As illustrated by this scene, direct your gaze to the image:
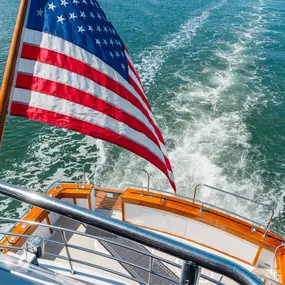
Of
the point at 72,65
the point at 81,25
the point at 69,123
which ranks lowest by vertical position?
the point at 69,123

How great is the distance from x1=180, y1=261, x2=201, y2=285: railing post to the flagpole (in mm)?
2818

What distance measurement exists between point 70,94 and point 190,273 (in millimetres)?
3397

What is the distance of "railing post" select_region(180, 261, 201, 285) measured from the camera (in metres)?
2.07

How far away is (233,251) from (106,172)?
8.66 meters

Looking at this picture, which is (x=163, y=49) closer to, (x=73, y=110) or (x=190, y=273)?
(x=73, y=110)

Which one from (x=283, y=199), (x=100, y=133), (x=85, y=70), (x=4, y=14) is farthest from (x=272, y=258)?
(x=4, y=14)

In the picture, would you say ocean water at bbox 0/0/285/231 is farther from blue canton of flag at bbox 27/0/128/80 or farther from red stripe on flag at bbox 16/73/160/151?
blue canton of flag at bbox 27/0/128/80

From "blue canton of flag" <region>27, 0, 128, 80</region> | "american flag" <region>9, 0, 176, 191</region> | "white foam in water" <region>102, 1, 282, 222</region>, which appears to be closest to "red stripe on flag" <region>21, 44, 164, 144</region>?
"american flag" <region>9, 0, 176, 191</region>

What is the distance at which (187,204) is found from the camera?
6898mm

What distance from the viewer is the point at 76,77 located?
478 cm

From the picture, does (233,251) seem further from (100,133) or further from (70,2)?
(70,2)

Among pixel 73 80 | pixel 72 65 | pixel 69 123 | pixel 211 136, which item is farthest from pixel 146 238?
pixel 211 136

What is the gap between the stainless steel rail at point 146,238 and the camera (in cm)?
193

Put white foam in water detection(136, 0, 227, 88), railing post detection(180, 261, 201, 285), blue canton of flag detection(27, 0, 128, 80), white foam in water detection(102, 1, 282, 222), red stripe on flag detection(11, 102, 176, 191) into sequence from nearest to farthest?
railing post detection(180, 261, 201, 285) → red stripe on flag detection(11, 102, 176, 191) → blue canton of flag detection(27, 0, 128, 80) → white foam in water detection(102, 1, 282, 222) → white foam in water detection(136, 0, 227, 88)
